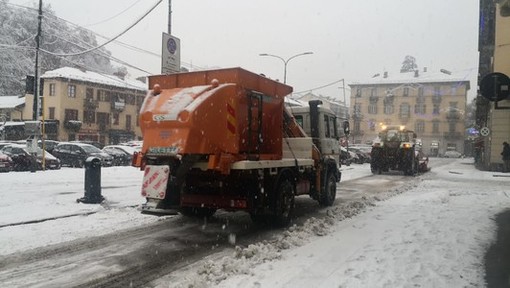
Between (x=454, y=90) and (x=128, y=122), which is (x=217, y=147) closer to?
(x=128, y=122)

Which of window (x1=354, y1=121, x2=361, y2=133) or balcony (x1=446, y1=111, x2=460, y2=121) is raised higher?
balcony (x1=446, y1=111, x2=460, y2=121)

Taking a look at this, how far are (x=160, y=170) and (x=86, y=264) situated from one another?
76.3 inches

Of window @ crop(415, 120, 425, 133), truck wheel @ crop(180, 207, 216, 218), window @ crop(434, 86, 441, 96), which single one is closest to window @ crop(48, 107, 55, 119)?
truck wheel @ crop(180, 207, 216, 218)

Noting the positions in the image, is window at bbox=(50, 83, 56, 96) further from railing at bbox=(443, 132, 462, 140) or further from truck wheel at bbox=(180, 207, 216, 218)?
railing at bbox=(443, 132, 462, 140)

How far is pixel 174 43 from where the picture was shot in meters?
15.3

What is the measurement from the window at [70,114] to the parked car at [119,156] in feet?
79.6

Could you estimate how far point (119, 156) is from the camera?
3216 cm

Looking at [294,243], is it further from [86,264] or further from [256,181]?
[86,264]

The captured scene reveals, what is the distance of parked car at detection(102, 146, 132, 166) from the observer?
31.9 metres

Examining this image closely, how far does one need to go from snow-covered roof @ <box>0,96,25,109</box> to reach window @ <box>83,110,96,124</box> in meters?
7.33

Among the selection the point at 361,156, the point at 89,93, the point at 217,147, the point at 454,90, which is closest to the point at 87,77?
the point at 89,93

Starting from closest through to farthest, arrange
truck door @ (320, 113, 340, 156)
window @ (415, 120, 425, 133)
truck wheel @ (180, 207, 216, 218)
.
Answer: truck wheel @ (180, 207, 216, 218) → truck door @ (320, 113, 340, 156) → window @ (415, 120, 425, 133)

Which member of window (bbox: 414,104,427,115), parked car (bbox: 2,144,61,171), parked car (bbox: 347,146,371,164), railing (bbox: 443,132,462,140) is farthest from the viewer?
window (bbox: 414,104,427,115)

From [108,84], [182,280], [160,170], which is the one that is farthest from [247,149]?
[108,84]
